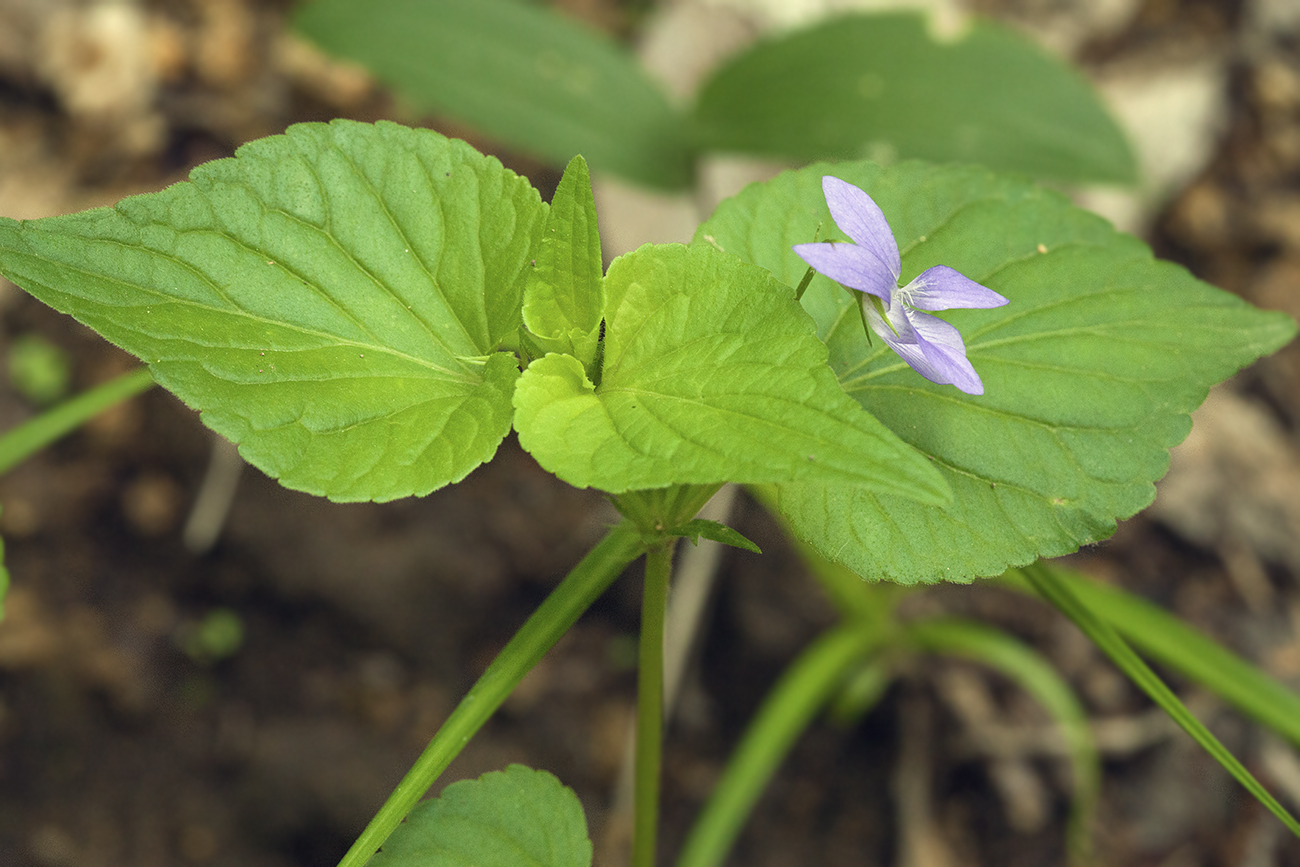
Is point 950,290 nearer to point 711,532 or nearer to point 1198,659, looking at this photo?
point 711,532

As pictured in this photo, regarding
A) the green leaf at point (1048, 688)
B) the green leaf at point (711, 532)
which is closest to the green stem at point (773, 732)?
the green leaf at point (1048, 688)

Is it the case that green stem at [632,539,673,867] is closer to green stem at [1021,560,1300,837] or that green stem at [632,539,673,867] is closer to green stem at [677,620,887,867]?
green stem at [1021,560,1300,837]

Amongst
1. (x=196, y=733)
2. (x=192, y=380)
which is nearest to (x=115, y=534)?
(x=196, y=733)

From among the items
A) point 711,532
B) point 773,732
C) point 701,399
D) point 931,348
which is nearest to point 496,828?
point 711,532

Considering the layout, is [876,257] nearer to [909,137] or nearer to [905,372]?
[905,372]

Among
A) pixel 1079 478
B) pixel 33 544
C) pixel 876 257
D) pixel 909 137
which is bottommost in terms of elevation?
pixel 33 544

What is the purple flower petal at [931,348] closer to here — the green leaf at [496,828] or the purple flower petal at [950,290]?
the purple flower petal at [950,290]
